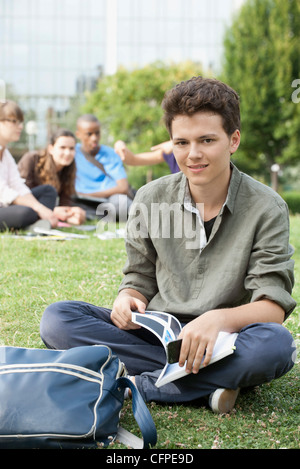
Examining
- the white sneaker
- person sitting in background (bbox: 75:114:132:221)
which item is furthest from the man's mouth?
person sitting in background (bbox: 75:114:132:221)

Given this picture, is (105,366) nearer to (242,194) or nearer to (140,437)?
(140,437)

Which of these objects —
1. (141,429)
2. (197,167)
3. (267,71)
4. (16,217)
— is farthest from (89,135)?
(267,71)

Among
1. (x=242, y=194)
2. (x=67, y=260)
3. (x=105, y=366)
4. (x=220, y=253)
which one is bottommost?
(x=67, y=260)

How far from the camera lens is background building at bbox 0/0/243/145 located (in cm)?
4181

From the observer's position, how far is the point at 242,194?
2.64 metres

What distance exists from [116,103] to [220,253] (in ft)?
53.7

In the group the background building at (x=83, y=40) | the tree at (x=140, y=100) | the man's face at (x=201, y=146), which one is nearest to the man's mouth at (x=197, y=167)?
the man's face at (x=201, y=146)

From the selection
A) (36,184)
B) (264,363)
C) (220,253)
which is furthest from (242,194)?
(36,184)

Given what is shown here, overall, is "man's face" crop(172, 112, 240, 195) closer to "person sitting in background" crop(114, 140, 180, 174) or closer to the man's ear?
the man's ear

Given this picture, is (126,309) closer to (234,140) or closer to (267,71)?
(234,140)

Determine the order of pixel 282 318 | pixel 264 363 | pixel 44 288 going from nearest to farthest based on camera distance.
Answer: pixel 264 363 < pixel 282 318 < pixel 44 288

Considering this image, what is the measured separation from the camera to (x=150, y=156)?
21.6 feet

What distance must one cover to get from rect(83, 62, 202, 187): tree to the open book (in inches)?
601

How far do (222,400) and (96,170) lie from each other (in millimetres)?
6281
